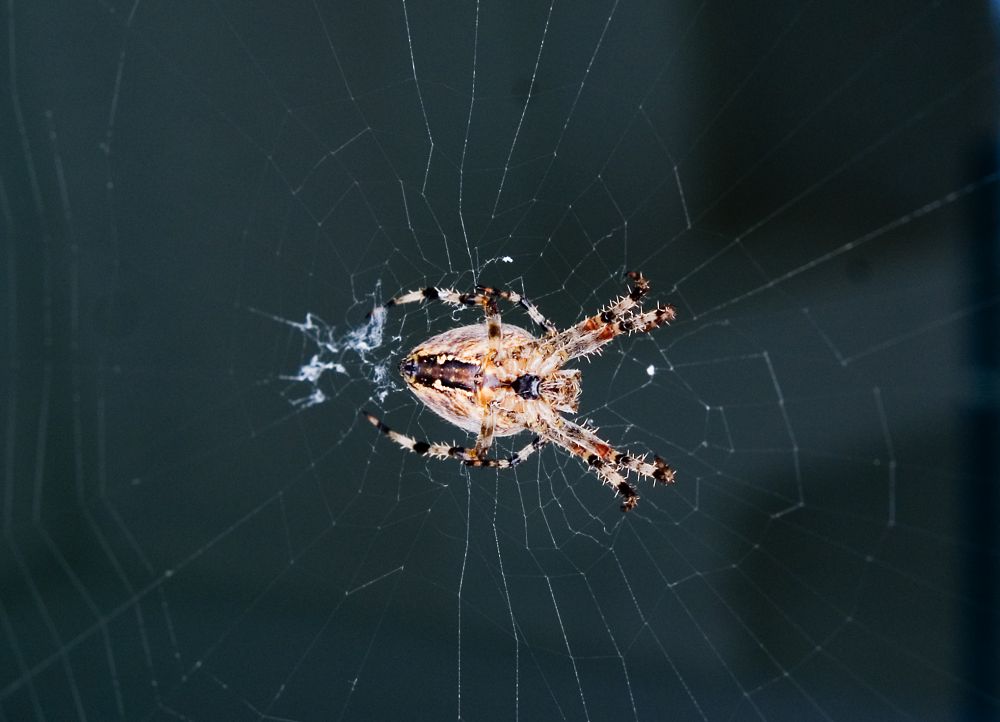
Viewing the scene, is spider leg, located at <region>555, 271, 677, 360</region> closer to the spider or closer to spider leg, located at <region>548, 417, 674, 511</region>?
the spider

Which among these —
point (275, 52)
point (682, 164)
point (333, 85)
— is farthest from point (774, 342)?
point (275, 52)

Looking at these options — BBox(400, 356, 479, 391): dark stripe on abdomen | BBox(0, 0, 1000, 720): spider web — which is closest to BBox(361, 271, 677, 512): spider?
BBox(400, 356, 479, 391): dark stripe on abdomen

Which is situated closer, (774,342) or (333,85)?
(333,85)

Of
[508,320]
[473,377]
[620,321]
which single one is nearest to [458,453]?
[473,377]

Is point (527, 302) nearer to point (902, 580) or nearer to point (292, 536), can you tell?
point (292, 536)

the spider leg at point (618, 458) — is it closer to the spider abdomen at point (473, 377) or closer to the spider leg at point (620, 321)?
the spider abdomen at point (473, 377)

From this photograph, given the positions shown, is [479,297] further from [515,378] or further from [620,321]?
[620,321]

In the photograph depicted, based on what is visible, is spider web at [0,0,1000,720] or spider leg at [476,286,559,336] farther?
spider web at [0,0,1000,720]
